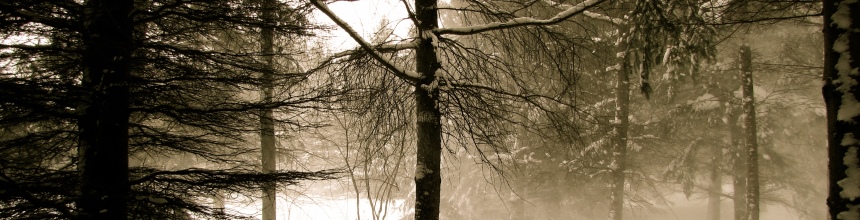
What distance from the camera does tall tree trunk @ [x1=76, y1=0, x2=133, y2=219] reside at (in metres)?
3.18

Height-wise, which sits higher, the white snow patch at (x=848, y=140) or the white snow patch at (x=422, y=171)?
the white snow patch at (x=848, y=140)

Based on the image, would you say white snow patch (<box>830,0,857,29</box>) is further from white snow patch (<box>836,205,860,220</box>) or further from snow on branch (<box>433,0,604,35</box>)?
snow on branch (<box>433,0,604,35</box>)

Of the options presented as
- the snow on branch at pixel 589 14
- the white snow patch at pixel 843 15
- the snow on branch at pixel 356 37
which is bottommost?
the snow on branch at pixel 356 37

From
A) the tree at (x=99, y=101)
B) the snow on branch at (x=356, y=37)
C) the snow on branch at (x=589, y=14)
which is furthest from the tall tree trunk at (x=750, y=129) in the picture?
the tree at (x=99, y=101)

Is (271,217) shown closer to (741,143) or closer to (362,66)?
(362,66)

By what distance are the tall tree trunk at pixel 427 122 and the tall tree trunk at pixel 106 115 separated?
2.82 meters

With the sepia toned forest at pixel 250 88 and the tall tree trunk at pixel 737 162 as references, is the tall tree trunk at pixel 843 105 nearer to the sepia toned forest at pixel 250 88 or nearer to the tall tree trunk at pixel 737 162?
the sepia toned forest at pixel 250 88

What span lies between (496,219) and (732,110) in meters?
10.9

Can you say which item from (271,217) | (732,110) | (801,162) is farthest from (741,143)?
(271,217)

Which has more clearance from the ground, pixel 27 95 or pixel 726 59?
pixel 726 59

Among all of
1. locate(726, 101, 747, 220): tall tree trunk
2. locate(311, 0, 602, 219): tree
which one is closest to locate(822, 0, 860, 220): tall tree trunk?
locate(311, 0, 602, 219): tree

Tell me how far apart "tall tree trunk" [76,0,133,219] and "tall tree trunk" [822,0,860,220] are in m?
6.48

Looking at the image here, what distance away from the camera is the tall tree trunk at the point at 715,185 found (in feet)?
51.9

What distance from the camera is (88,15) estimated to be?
3059 mm
